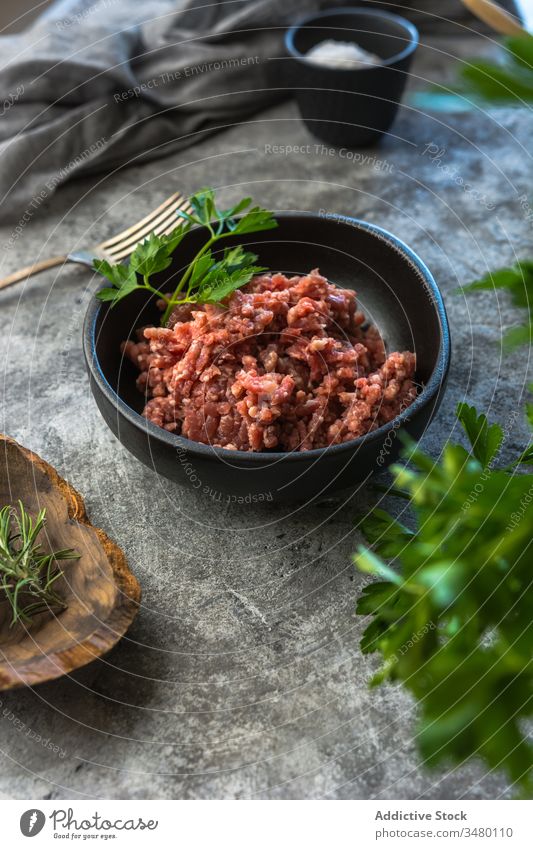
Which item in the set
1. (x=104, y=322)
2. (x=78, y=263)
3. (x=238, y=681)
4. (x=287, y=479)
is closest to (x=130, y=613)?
(x=238, y=681)

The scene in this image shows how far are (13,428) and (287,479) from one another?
681mm

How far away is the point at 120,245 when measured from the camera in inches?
82.5

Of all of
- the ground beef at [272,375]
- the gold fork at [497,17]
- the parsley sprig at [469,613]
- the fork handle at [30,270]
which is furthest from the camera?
the gold fork at [497,17]

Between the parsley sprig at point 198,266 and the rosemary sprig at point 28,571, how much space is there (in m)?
0.47

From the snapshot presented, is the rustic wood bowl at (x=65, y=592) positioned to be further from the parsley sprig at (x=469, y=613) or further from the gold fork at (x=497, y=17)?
the gold fork at (x=497, y=17)

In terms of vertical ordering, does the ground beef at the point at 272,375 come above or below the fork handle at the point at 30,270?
above

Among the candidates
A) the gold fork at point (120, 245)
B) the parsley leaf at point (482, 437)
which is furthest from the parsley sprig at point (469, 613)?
the gold fork at point (120, 245)

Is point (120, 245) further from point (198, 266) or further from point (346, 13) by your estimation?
point (346, 13)

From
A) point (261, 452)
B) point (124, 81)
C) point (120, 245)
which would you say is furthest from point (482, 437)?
point (124, 81)

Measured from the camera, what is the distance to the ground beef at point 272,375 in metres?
1.44

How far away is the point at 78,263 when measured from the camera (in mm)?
2127

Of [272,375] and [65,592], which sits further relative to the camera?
[272,375]

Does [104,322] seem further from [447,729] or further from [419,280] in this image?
[447,729]

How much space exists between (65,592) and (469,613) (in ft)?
2.28
